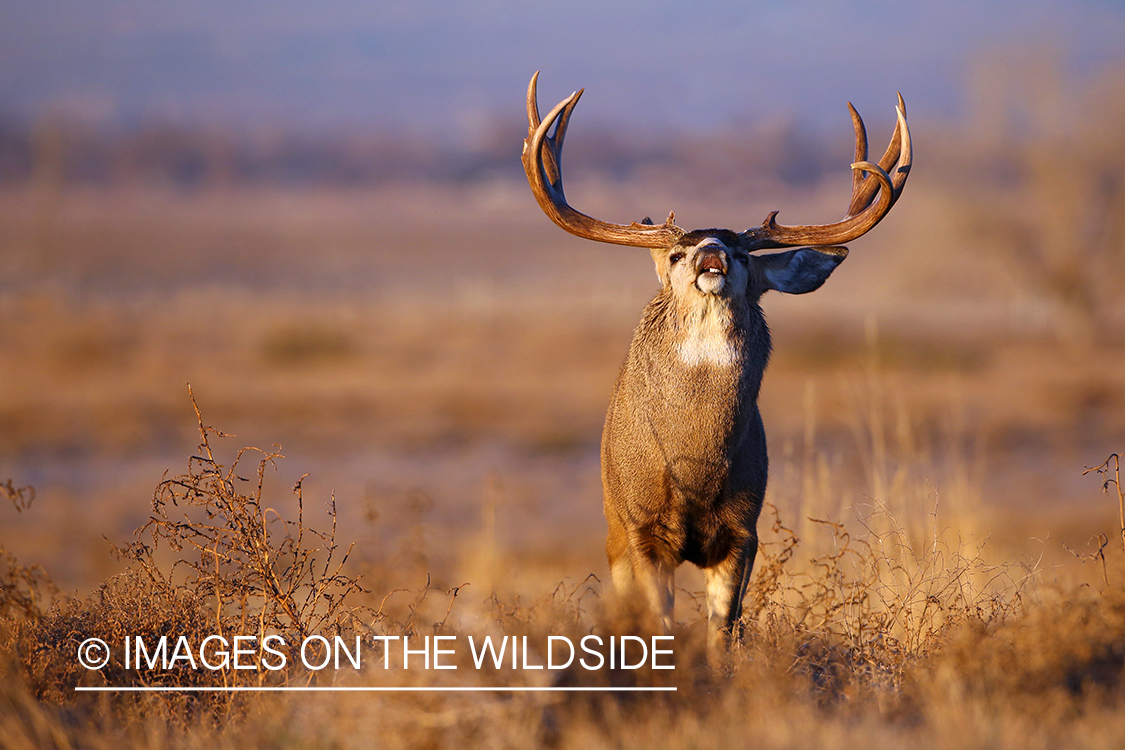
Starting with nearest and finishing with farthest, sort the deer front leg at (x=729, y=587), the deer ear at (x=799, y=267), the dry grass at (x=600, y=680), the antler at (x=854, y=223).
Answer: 1. the dry grass at (x=600, y=680)
2. the deer front leg at (x=729, y=587)
3. the antler at (x=854, y=223)
4. the deer ear at (x=799, y=267)

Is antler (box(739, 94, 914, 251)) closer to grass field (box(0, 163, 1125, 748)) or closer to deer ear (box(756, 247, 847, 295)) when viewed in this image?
deer ear (box(756, 247, 847, 295))

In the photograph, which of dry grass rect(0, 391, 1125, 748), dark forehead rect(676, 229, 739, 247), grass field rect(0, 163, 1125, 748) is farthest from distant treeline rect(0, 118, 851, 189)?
dry grass rect(0, 391, 1125, 748)

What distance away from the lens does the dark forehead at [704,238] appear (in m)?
6.20

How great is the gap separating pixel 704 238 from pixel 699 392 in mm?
884

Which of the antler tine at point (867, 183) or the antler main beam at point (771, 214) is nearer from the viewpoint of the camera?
the antler main beam at point (771, 214)

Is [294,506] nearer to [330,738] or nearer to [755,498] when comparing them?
[755,498]

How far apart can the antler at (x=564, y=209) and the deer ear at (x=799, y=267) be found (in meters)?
0.63

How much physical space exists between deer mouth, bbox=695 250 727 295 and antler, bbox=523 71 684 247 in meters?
0.45

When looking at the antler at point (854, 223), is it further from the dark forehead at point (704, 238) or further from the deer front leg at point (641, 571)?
the deer front leg at point (641, 571)

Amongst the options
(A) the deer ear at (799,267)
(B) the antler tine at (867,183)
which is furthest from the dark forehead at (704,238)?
(B) the antler tine at (867,183)

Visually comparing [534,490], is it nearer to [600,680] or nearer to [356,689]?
[600,680]

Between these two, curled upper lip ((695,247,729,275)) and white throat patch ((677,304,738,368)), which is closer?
curled upper lip ((695,247,729,275))

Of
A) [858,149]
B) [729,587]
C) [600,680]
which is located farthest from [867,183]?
[600,680]

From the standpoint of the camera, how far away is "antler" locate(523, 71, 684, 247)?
21.1 feet
